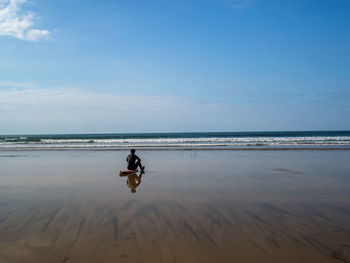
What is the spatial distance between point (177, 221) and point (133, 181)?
4672 millimetres

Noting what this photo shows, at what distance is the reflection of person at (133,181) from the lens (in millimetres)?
8510

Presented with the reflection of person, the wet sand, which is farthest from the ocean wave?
the wet sand

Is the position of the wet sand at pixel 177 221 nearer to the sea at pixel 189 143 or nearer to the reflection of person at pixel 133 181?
the reflection of person at pixel 133 181

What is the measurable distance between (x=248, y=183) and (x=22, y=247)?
6951 millimetres

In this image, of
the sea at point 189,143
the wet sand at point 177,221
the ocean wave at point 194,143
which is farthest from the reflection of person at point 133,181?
the ocean wave at point 194,143

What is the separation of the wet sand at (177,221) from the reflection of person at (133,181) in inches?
11.7

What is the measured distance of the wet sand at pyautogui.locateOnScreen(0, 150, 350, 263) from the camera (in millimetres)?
3859

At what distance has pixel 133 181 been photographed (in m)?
9.59

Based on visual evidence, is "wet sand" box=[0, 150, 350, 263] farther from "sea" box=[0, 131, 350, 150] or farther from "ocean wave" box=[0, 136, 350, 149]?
"ocean wave" box=[0, 136, 350, 149]

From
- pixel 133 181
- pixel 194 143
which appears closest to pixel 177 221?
pixel 133 181

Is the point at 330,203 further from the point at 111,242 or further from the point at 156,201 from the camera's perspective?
the point at 111,242

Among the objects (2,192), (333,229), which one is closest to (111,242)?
(333,229)

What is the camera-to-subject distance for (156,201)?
22.1 ft

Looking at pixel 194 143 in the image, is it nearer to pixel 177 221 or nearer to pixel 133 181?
pixel 133 181
